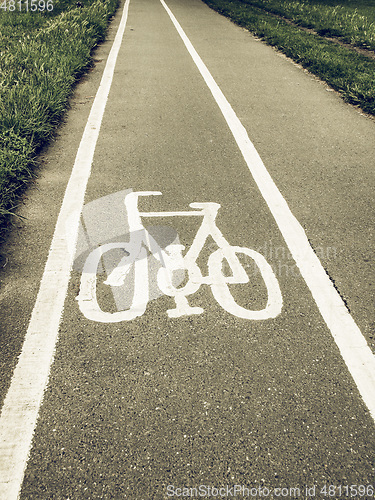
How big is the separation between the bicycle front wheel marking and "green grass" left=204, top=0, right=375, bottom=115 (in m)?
4.59

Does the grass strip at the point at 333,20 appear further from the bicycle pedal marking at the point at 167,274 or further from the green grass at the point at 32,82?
the bicycle pedal marking at the point at 167,274

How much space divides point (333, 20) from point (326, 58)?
18.9ft

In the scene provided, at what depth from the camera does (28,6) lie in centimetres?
1438

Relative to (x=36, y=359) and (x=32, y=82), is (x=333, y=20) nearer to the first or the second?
(x=32, y=82)

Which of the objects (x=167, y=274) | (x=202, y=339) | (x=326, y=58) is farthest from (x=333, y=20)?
(x=202, y=339)

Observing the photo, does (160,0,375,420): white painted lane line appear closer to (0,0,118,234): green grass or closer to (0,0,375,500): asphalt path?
(0,0,375,500): asphalt path

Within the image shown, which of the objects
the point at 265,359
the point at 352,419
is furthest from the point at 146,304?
the point at 352,419

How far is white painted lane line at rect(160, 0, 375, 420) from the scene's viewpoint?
2336 mm

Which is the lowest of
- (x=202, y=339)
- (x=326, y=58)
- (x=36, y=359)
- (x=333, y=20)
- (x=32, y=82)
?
(x=36, y=359)

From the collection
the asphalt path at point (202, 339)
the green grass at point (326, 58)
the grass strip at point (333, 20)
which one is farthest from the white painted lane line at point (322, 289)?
the grass strip at point (333, 20)

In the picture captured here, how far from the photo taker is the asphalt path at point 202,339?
1866 mm

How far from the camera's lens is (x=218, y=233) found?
3504 millimetres

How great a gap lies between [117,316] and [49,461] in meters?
0.98

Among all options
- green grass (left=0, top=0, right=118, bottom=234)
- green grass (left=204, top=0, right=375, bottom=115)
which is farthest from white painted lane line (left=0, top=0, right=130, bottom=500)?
green grass (left=204, top=0, right=375, bottom=115)
